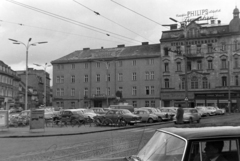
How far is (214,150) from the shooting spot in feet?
13.0

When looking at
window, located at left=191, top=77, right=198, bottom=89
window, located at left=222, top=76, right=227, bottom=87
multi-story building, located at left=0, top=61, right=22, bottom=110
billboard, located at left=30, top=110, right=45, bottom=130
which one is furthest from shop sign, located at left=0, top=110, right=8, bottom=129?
multi-story building, located at left=0, top=61, right=22, bottom=110

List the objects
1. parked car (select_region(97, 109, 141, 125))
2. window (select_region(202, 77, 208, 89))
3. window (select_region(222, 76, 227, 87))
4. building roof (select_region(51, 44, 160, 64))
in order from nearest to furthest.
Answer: parked car (select_region(97, 109, 141, 125)), window (select_region(222, 76, 227, 87)), window (select_region(202, 77, 208, 89)), building roof (select_region(51, 44, 160, 64))

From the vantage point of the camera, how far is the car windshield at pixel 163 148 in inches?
155

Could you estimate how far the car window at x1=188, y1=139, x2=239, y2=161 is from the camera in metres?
3.85

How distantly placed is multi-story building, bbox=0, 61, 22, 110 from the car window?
81.3 metres

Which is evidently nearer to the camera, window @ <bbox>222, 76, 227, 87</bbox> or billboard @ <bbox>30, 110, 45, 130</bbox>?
billboard @ <bbox>30, 110, 45, 130</bbox>

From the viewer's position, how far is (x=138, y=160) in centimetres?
448

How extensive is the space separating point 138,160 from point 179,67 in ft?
216

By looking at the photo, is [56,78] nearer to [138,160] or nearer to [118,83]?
[118,83]

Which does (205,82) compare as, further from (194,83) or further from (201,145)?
(201,145)

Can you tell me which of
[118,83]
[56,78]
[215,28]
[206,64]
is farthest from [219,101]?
[56,78]

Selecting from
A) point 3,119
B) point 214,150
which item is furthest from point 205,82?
point 214,150

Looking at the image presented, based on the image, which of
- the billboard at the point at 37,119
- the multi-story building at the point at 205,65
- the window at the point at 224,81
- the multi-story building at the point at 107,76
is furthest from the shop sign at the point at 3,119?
the window at the point at 224,81

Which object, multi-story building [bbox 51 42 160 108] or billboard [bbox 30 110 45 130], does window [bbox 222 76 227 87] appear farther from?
billboard [bbox 30 110 45 130]
